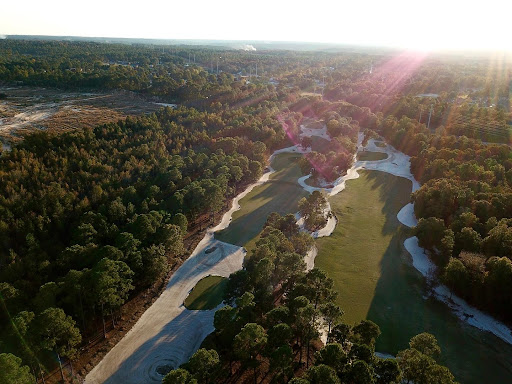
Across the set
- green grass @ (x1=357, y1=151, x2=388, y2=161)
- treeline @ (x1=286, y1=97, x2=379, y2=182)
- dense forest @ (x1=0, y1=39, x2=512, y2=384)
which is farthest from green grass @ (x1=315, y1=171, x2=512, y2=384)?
green grass @ (x1=357, y1=151, x2=388, y2=161)

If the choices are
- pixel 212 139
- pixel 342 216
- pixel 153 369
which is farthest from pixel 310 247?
pixel 212 139

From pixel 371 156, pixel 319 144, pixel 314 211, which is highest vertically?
pixel 314 211

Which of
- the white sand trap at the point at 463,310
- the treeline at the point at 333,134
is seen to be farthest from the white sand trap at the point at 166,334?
the treeline at the point at 333,134

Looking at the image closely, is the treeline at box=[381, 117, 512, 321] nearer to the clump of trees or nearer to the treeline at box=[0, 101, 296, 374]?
the clump of trees

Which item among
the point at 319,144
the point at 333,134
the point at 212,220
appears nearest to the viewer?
the point at 212,220

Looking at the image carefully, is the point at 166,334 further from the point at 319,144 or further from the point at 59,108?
the point at 59,108

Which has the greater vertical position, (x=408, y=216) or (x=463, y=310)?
(x=463, y=310)

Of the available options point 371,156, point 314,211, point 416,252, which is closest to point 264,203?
point 314,211
